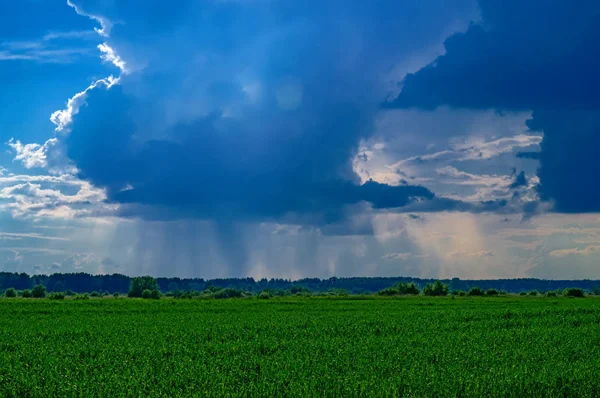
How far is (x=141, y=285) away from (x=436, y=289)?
93.6 meters

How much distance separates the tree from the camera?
17825 centimetres

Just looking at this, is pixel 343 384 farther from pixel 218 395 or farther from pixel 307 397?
pixel 218 395

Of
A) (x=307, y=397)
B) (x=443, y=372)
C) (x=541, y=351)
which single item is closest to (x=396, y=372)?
(x=443, y=372)

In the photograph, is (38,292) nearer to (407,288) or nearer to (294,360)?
(407,288)

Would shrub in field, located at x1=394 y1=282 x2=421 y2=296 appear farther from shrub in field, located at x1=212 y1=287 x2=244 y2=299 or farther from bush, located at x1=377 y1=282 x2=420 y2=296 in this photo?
shrub in field, located at x1=212 y1=287 x2=244 y2=299

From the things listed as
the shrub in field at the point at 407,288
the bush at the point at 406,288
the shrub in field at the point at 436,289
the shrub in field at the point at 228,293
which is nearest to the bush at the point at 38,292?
the shrub in field at the point at 228,293

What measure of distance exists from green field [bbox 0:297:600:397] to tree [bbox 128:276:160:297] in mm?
137004

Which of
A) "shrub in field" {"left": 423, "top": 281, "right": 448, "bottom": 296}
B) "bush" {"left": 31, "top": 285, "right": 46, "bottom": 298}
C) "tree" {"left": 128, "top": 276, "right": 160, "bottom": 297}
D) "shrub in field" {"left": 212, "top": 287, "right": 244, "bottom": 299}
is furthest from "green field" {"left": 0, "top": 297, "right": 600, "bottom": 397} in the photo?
"tree" {"left": 128, "top": 276, "right": 160, "bottom": 297}

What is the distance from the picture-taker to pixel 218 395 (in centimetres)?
1828

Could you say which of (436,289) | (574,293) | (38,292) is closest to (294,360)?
(436,289)

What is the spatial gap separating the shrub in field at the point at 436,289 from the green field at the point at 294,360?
99.7 metres

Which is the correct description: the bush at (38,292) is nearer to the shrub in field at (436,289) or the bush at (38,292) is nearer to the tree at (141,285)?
the tree at (141,285)

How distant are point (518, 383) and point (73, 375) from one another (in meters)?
17.2

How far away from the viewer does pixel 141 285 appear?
598 ft
